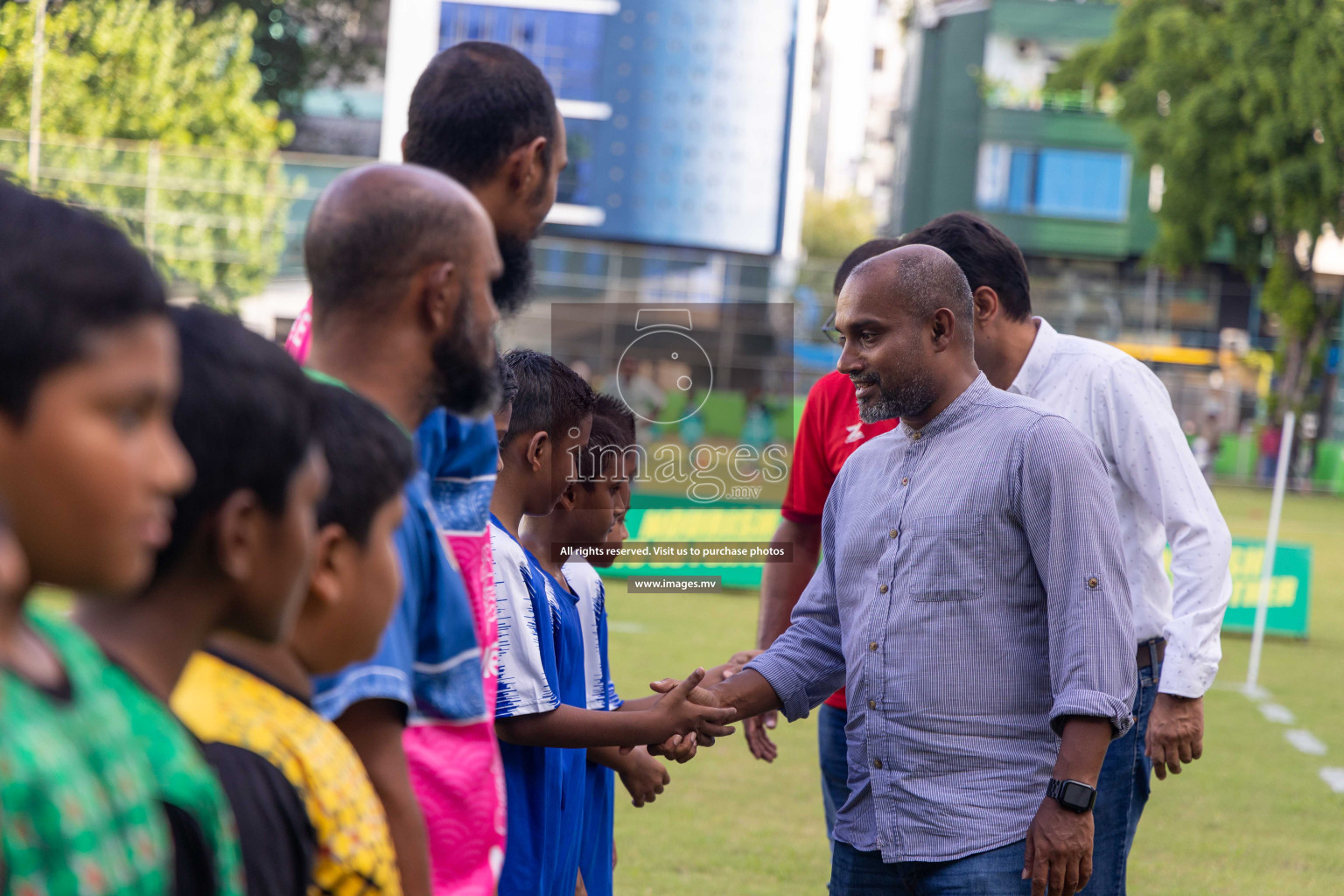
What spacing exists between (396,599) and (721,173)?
47.1 metres

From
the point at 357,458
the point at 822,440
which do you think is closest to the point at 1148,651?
the point at 822,440

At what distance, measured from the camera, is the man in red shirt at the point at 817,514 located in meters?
4.44

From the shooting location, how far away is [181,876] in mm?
1296

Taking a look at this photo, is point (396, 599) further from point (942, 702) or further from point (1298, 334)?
point (1298, 334)

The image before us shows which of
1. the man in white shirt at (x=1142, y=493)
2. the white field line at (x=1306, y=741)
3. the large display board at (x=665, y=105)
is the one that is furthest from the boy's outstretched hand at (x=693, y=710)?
the large display board at (x=665, y=105)

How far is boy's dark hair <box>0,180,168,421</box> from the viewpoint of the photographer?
42.9 inches

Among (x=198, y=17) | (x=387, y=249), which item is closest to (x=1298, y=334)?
(x=198, y=17)

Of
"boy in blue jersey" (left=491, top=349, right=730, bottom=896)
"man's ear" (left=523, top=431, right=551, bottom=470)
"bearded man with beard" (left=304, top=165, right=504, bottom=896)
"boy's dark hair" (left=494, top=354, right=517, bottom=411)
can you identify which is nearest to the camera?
"bearded man with beard" (left=304, top=165, right=504, bottom=896)

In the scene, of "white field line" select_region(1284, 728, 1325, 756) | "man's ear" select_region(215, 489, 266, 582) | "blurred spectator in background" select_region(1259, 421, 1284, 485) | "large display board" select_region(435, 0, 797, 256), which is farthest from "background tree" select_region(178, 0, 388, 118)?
"man's ear" select_region(215, 489, 266, 582)

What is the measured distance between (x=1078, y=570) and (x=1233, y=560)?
10534 mm

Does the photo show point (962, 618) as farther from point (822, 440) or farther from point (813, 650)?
point (822, 440)

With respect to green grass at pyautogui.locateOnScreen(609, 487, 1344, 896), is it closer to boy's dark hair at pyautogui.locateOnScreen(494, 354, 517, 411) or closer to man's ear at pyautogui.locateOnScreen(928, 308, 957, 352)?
boy's dark hair at pyautogui.locateOnScreen(494, 354, 517, 411)

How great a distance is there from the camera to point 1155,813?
7434 millimetres

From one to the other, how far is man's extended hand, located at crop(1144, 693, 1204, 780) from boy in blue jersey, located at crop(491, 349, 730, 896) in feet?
4.05
